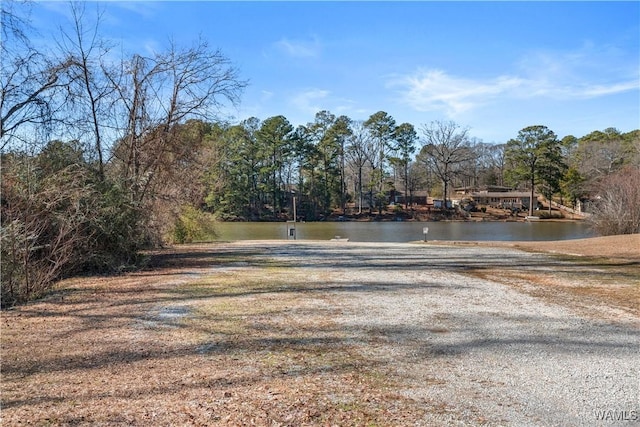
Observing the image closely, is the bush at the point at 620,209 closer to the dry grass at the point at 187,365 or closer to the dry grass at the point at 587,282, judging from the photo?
the dry grass at the point at 587,282

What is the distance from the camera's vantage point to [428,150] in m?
63.5

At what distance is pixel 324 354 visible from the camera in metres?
4.57

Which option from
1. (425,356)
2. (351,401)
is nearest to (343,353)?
(425,356)

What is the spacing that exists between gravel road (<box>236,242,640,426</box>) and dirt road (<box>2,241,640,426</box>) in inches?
0.8

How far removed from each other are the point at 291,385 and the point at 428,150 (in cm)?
6227

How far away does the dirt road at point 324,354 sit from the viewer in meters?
3.31

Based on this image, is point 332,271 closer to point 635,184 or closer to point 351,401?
point 351,401

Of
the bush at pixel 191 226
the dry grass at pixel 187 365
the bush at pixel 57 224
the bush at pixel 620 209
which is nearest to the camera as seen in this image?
the dry grass at pixel 187 365

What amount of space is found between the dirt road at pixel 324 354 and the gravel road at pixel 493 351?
0.02 meters

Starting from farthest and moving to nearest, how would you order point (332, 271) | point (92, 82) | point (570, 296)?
point (92, 82) → point (332, 271) → point (570, 296)

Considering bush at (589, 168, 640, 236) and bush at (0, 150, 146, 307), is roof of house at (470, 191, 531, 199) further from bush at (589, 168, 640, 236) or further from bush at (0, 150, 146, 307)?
bush at (0, 150, 146, 307)

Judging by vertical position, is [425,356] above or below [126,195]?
below

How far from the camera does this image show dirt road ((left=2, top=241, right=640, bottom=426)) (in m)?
3.31

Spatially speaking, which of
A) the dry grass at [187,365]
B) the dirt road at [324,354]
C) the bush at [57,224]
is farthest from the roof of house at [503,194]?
the dry grass at [187,365]
